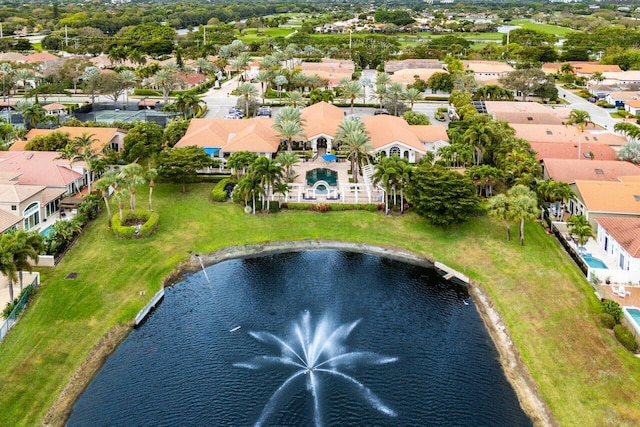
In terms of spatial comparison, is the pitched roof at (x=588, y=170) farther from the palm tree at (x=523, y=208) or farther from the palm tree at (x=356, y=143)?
the palm tree at (x=356, y=143)

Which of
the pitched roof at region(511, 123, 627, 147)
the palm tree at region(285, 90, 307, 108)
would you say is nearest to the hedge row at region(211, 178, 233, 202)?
the palm tree at region(285, 90, 307, 108)

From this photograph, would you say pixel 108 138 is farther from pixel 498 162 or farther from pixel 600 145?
pixel 600 145

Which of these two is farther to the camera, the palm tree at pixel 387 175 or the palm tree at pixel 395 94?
the palm tree at pixel 395 94

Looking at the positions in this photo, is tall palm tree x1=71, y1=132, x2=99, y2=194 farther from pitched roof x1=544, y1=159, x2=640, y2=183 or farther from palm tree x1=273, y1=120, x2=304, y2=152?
pitched roof x1=544, y1=159, x2=640, y2=183

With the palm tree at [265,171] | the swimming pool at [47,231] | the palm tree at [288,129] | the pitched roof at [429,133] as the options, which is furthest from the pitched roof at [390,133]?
the swimming pool at [47,231]

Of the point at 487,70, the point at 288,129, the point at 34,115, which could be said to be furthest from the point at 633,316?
the point at 487,70

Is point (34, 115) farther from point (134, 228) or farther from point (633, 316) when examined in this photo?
point (633, 316)
